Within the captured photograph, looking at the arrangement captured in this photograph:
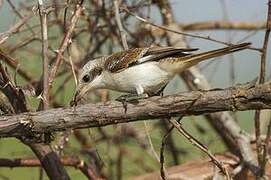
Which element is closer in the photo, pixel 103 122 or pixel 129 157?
pixel 103 122

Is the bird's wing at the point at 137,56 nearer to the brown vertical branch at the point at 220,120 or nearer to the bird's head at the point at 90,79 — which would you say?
the bird's head at the point at 90,79

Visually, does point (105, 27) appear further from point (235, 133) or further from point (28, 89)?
point (28, 89)

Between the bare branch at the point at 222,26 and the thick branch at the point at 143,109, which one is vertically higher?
the bare branch at the point at 222,26

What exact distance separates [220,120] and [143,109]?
183cm

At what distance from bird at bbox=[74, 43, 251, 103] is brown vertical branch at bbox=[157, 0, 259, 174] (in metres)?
1.06

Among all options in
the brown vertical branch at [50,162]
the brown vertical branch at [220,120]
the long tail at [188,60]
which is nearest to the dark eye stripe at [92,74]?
the long tail at [188,60]

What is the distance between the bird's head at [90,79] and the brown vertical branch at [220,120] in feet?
3.71

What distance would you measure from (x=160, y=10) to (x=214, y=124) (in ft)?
2.61

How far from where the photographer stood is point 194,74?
4008 millimetres

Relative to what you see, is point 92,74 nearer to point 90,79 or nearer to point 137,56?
point 90,79

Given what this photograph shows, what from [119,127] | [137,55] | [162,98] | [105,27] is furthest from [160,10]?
[162,98]

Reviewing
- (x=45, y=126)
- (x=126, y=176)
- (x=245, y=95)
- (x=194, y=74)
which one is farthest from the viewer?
(x=126, y=176)

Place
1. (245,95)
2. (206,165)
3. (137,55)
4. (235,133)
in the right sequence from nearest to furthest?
(245,95), (137,55), (206,165), (235,133)

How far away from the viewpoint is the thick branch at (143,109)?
6.72ft
